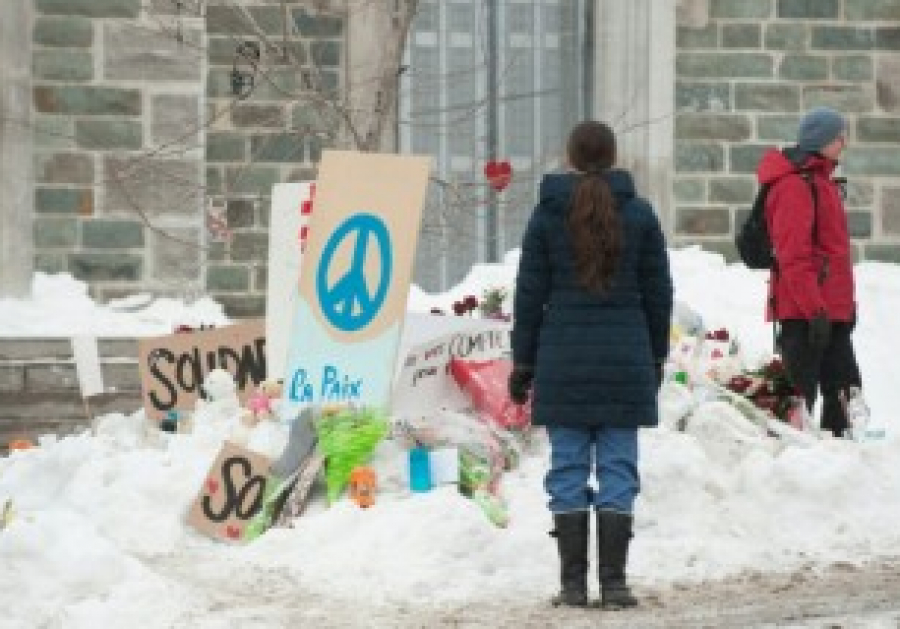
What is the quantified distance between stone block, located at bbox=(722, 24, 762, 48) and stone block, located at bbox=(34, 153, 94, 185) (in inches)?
154

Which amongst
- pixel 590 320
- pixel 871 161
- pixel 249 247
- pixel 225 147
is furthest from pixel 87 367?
pixel 871 161

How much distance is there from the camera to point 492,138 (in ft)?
45.7

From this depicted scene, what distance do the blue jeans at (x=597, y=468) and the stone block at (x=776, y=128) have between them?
23.7 ft

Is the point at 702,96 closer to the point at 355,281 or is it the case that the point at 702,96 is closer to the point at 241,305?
the point at 241,305

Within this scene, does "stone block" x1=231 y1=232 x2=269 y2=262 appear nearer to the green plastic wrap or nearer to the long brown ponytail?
the green plastic wrap

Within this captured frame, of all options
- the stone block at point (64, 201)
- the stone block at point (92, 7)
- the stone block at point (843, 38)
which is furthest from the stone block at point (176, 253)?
the stone block at point (843, 38)

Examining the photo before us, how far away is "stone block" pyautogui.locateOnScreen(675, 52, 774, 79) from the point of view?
1349 centimetres

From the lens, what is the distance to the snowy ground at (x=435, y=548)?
6320 mm

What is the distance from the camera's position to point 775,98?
13617mm

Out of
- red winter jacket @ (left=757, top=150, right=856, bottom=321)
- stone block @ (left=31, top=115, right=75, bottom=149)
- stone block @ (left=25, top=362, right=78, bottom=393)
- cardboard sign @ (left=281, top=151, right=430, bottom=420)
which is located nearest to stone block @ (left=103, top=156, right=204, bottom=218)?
stone block @ (left=31, top=115, right=75, bottom=149)

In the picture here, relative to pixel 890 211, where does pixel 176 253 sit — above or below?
below

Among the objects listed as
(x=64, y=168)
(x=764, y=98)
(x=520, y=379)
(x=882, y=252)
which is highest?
(x=764, y=98)

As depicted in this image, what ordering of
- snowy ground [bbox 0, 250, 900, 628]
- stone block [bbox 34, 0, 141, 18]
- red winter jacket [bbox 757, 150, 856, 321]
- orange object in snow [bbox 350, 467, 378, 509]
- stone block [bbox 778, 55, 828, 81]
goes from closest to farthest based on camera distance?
snowy ground [bbox 0, 250, 900, 628], orange object in snow [bbox 350, 467, 378, 509], red winter jacket [bbox 757, 150, 856, 321], stone block [bbox 34, 0, 141, 18], stone block [bbox 778, 55, 828, 81]

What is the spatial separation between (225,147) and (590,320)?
22.3 ft
